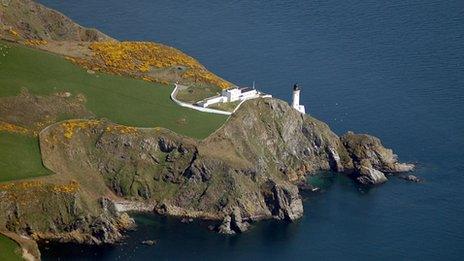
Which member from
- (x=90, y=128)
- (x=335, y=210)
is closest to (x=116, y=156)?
Result: (x=90, y=128)

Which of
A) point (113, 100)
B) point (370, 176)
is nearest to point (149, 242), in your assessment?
point (113, 100)

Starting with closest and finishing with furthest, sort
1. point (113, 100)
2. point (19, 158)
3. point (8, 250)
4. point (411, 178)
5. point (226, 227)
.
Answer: point (8, 250)
point (226, 227)
point (19, 158)
point (113, 100)
point (411, 178)

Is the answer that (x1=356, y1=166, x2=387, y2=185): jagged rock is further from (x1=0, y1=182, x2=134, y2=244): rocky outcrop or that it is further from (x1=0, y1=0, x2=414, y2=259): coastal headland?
(x1=0, y1=182, x2=134, y2=244): rocky outcrop

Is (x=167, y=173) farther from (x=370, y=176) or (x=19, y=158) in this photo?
(x=370, y=176)

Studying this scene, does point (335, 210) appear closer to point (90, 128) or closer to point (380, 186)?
point (380, 186)

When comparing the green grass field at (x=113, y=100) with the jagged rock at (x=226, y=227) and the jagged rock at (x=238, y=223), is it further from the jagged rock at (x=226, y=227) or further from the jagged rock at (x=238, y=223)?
the jagged rock at (x=226, y=227)

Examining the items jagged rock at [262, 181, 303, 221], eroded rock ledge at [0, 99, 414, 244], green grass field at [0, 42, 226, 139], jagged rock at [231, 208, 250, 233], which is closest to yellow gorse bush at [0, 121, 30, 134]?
eroded rock ledge at [0, 99, 414, 244]
